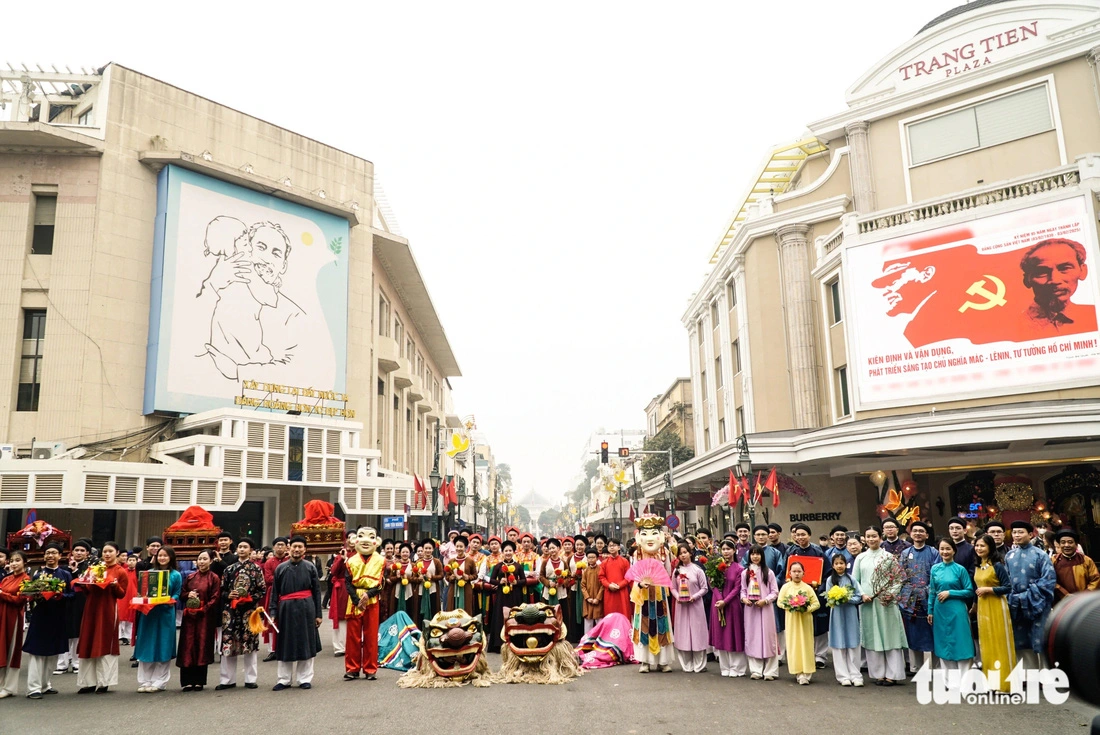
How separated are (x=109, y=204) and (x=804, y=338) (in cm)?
2349

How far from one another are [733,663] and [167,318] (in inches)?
816

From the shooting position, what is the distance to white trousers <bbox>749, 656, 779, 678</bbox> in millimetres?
10453

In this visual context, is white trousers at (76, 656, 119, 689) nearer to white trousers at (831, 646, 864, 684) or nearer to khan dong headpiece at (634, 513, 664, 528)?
khan dong headpiece at (634, 513, 664, 528)

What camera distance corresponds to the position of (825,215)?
29.0 meters

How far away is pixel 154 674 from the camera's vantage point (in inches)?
408

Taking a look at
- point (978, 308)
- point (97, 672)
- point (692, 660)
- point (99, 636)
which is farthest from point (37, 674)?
point (978, 308)

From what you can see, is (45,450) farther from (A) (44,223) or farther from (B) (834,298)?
(B) (834,298)

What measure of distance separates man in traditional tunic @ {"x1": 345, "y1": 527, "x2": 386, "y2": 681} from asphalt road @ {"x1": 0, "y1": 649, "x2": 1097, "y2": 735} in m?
0.25

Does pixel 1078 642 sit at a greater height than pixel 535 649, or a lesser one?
greater

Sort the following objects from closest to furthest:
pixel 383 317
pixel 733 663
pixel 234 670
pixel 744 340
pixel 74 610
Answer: pixel 234 670, pixel 733 663, pixel 74 610, pixel 744 340, pixel 383 317

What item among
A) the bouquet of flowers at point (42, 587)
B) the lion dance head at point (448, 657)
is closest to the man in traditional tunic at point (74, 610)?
the bouquet of flowers at point (42, 587)

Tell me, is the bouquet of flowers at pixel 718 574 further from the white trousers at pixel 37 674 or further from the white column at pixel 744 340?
the white column at pixel 744 340

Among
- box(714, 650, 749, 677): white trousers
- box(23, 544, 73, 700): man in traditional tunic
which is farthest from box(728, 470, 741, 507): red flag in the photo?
box(23, 544, 73, 700): man in traditional tunic

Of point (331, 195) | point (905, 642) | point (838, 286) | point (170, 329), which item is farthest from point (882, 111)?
point (170, 329)
